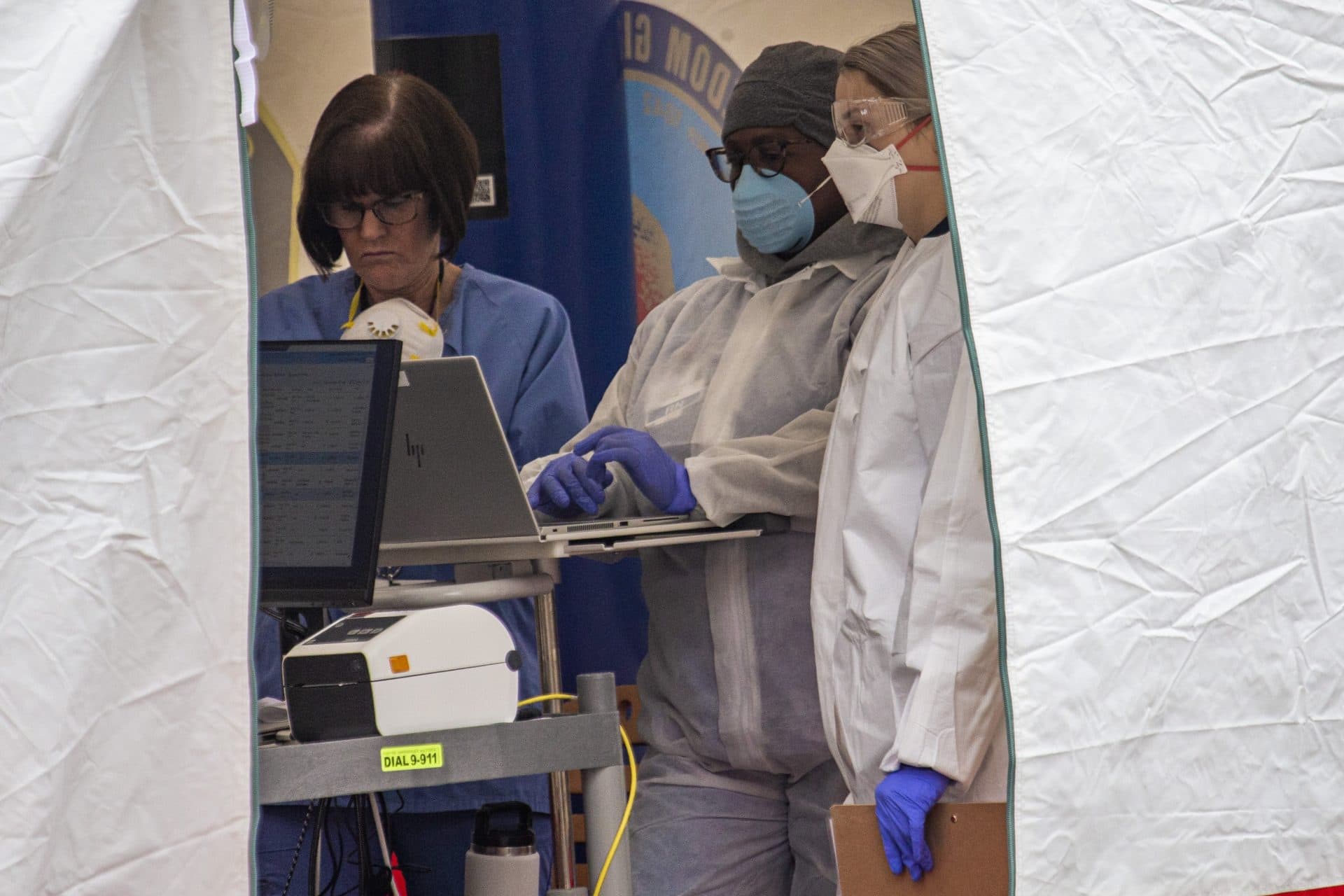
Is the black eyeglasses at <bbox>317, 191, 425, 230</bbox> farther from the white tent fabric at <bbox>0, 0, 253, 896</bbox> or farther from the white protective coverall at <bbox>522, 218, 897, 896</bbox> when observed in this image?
the white tent fabric at <bbox>0, 0, 253, 896</bbox>

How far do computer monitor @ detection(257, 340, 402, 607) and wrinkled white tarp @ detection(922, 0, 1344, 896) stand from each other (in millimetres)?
698

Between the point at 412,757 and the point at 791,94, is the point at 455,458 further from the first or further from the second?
the point at 791,94

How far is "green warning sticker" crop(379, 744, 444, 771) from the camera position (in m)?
1.49

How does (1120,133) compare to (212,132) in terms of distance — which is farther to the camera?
(1120,133)

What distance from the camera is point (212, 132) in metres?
1.37

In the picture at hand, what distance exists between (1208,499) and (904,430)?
408 mm

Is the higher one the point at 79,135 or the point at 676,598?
the point at 79,135

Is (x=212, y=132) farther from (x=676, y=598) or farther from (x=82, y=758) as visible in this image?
(x=676, y=598)

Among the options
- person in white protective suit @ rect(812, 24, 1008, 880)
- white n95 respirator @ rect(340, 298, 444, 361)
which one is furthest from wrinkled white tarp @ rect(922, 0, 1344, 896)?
white n95 respirator @ rect(340, 298, 444, 361)

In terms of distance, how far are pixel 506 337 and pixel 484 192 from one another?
0.46 metres

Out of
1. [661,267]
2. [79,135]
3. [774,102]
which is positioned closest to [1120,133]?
[774,102]

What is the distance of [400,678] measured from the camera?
4.91 feet

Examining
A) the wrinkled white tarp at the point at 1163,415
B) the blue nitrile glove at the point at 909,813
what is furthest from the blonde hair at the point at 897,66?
the blue nitrile glove at the point at 909,813

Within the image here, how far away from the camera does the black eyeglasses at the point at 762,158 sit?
2.28 meters
